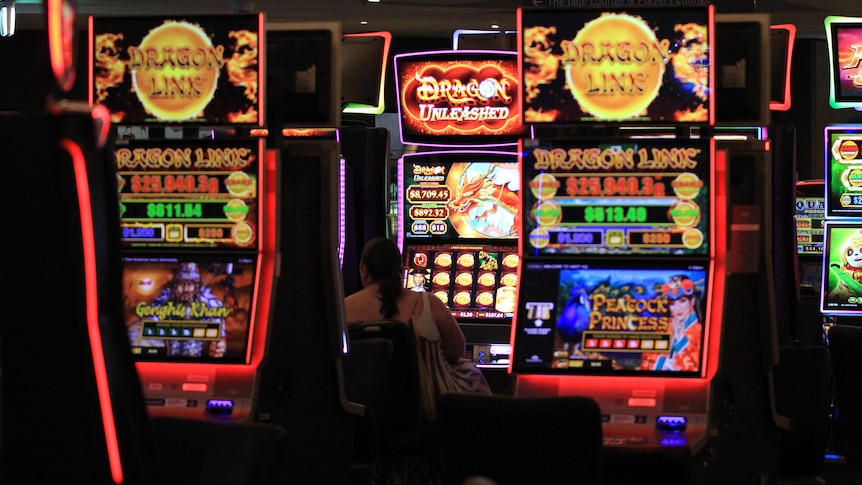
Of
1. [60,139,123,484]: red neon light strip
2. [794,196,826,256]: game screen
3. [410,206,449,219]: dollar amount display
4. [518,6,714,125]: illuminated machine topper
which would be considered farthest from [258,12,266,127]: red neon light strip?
[794,196,826,256]: game screen

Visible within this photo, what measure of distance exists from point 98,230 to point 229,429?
0.97 metres

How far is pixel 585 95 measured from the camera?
3.89m

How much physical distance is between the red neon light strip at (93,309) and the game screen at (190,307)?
262 centimetres

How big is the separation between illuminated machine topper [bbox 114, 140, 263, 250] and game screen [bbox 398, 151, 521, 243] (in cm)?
272

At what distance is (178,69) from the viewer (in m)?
4.17

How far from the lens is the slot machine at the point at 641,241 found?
3.76 metres

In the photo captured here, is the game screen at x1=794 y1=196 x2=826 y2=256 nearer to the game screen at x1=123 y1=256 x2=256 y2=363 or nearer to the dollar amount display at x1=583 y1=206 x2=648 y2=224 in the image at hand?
the dollar amount display at x1=583 y1=206 x2=648 y2=224

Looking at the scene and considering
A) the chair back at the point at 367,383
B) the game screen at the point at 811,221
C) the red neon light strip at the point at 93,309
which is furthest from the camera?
the game screen at the point at 811,221

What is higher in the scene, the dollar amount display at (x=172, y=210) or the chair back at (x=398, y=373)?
the dollar amount display at (x=172, y=210)

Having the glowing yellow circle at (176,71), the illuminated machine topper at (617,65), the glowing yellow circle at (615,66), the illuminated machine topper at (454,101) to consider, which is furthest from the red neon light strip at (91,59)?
the illuminated machine topper at (454,101)

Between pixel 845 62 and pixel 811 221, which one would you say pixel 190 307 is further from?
pixel 811 221

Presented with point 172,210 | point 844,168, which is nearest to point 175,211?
point 172,210

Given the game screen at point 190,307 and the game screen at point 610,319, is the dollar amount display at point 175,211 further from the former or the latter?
the game screen at point 610,319

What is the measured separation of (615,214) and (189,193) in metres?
1.54
